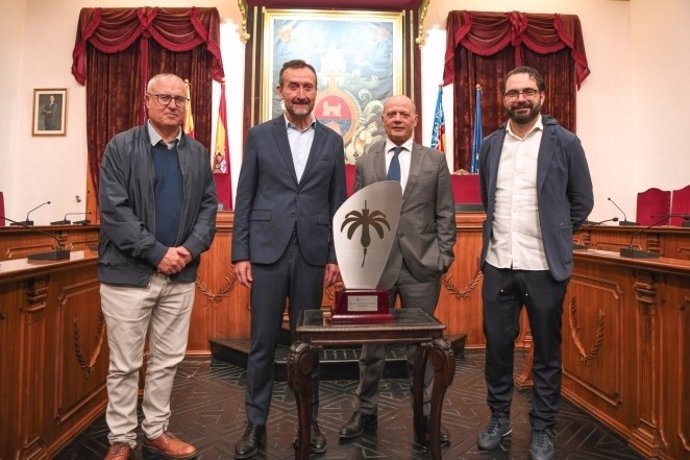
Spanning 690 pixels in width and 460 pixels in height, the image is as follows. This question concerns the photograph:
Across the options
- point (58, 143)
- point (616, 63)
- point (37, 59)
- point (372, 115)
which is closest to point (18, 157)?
point (58, 143)

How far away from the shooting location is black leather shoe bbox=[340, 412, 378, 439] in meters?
2.23

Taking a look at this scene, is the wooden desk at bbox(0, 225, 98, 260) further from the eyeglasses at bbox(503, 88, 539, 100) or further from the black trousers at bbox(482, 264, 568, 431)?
the eyeglasses at bbox(503, 88, 539, 100)

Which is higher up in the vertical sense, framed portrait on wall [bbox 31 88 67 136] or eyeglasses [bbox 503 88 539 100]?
framed portrait on wall [bbox 31 88 67 136]

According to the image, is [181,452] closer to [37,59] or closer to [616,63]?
[37,59]

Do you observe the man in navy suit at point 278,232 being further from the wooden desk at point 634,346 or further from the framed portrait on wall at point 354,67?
the framed portrait on wall at point 354,67

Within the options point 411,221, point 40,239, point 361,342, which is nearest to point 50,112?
point 40,239

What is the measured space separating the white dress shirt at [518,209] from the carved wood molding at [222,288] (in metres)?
2.38

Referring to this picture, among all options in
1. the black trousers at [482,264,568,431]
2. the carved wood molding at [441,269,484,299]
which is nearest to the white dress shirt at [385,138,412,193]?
the black trousers at [482,264,568,431]

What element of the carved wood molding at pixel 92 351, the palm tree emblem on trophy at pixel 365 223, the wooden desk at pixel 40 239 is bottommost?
the carved wood molding at pixel 92 351

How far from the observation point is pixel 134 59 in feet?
19.1

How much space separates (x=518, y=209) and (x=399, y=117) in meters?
0.66

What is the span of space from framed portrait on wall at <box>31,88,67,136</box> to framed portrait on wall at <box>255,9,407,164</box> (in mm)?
2894

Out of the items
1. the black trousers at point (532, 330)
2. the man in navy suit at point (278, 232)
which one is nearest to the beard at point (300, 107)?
the man in navy suit at point (278, 232)

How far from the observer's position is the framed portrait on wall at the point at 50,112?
5898 mm
